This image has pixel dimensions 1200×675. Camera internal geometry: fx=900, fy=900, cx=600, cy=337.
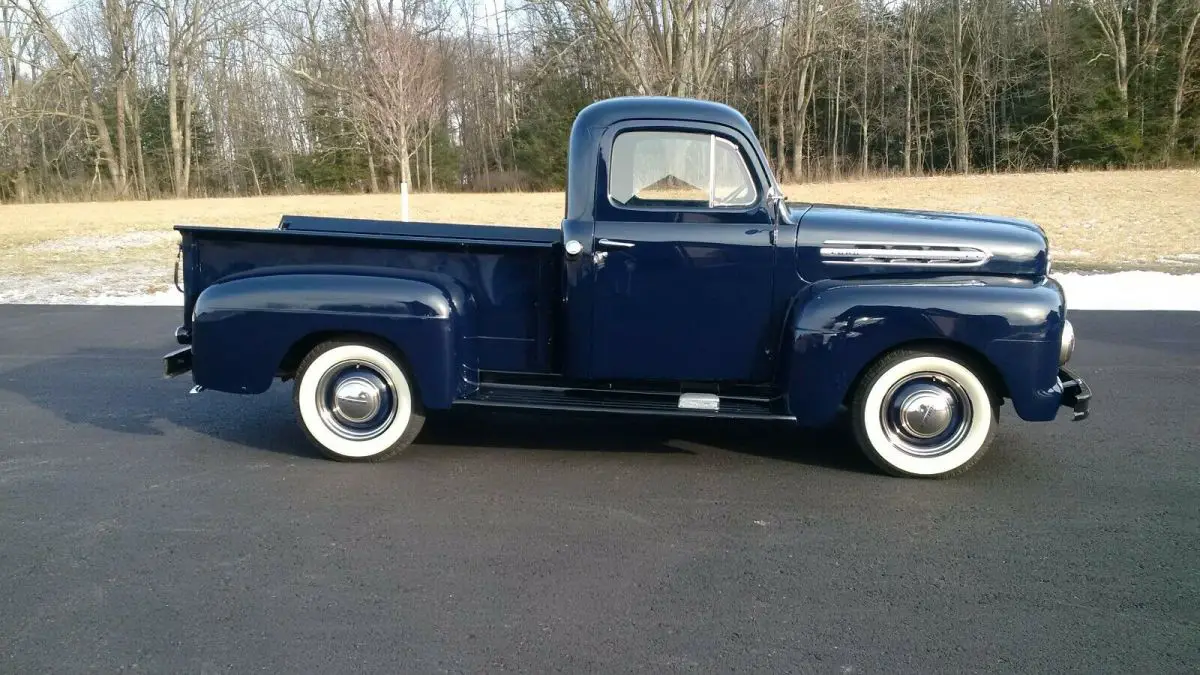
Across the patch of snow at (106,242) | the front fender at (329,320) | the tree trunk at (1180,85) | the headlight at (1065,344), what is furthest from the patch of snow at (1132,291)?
the tree trunk at (1180,85)

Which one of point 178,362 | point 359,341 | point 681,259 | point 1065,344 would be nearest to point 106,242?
point 178,362

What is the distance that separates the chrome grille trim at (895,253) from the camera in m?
4.89

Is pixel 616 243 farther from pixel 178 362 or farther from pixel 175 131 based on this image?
pixel 175 131

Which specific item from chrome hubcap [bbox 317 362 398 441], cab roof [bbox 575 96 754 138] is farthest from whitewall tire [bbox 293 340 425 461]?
cab roof [bbox 575 96 754 138]

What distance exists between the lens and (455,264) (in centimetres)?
507

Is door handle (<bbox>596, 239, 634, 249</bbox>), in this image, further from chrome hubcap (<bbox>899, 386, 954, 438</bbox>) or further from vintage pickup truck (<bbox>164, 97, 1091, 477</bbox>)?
chrome hubcap (<bbox>899, 386, 954, 438</bbox>)

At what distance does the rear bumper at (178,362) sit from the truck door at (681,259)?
8.14 feet

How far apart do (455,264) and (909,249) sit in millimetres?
2509

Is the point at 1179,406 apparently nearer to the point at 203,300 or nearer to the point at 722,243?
the point at 722,243

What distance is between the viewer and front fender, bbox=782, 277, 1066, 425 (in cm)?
464

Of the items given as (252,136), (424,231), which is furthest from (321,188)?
(424,231)

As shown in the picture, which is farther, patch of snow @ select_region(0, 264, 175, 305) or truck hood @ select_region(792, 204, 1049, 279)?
patch of snow @ select_region(0, 264, 175, 305)

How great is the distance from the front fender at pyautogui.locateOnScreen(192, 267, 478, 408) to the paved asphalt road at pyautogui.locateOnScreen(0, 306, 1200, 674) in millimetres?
536

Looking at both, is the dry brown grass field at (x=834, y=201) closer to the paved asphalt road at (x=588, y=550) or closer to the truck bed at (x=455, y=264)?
the truck bed at (x=455, y=264)
